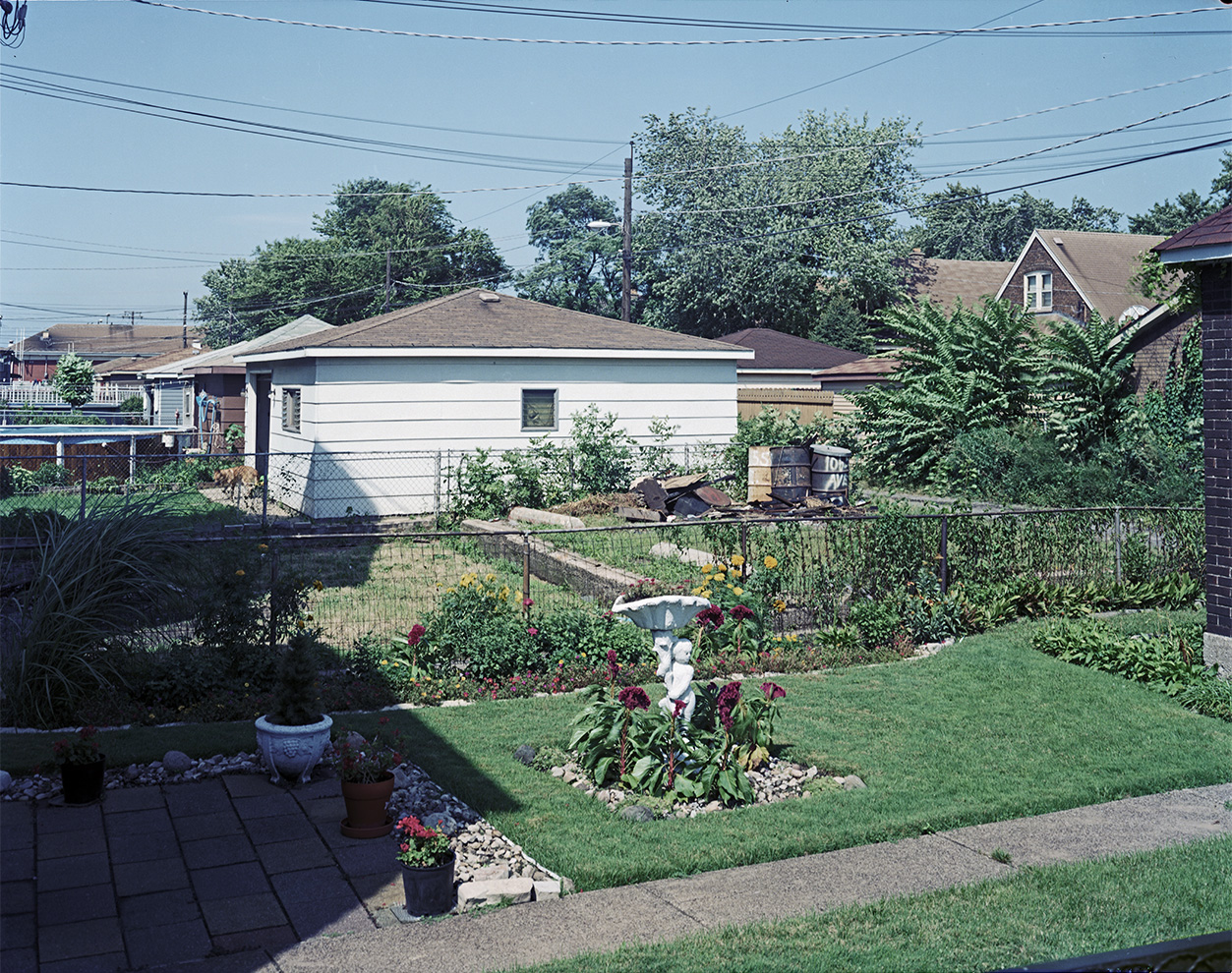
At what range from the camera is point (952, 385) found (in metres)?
22.8

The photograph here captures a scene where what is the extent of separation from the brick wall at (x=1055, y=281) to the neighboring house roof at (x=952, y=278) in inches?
246

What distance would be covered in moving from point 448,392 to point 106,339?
375ft

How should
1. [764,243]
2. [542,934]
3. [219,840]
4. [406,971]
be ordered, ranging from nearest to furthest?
[406,971]
[542,934]
[219,840]
[764,243]

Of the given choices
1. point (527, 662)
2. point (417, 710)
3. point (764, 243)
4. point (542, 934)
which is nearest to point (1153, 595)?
point (527, 662)

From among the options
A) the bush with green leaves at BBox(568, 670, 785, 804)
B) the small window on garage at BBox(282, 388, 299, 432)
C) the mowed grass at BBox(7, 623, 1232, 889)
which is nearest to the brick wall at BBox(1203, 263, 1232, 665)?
the mowed grass at BBox(7, 623, 1232, 889)

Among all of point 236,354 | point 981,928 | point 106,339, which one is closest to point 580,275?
point 236,354

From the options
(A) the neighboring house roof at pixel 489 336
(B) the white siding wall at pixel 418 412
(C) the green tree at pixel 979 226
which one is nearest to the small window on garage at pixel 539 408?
(B) the white siding wall at pixel 418 412

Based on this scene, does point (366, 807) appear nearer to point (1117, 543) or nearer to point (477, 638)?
point (477, 638)

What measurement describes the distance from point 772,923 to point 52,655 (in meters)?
6.02

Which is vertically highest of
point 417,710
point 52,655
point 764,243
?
point 764,243

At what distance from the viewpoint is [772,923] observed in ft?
15.6

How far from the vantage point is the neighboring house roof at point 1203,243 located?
8.70 m

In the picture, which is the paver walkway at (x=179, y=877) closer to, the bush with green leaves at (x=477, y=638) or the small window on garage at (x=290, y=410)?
the bush with green leaves at (x=477, y=638)

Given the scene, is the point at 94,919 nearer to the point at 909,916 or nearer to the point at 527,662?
the point at 909,916
